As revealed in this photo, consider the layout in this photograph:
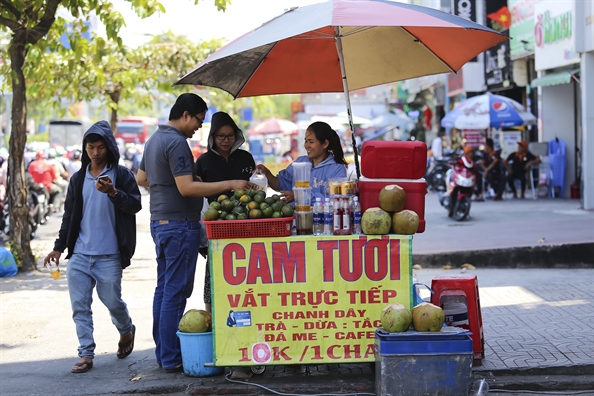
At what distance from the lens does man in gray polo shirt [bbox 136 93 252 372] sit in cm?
579

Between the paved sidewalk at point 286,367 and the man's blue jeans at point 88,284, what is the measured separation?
376mm

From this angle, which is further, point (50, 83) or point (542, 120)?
point (542, 120)

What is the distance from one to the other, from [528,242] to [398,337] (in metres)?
6.91

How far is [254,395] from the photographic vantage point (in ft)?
18.0

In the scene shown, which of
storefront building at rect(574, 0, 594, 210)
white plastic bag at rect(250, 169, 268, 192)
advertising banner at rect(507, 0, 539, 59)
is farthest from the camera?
advertising banner at rect(507, 0, 539, 59)

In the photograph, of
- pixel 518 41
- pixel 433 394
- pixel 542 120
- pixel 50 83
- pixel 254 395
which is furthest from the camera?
pixel 518 41

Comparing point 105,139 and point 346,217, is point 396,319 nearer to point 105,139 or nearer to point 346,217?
point 346,217

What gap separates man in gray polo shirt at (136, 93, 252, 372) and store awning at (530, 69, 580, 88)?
42.1 feet

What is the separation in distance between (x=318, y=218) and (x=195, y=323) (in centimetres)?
115

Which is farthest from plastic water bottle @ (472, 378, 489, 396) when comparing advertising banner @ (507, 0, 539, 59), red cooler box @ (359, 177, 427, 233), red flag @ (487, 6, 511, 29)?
red flag @ (487, 6, 511, 29)

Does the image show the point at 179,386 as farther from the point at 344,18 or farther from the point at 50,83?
the point at 50,83

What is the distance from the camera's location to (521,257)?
36.0 feet

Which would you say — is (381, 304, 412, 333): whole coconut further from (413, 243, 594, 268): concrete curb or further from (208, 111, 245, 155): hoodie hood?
(413, 243, 594, 268): concrete curb

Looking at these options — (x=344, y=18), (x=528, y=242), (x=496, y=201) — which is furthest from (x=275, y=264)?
(x=496, y=201)
